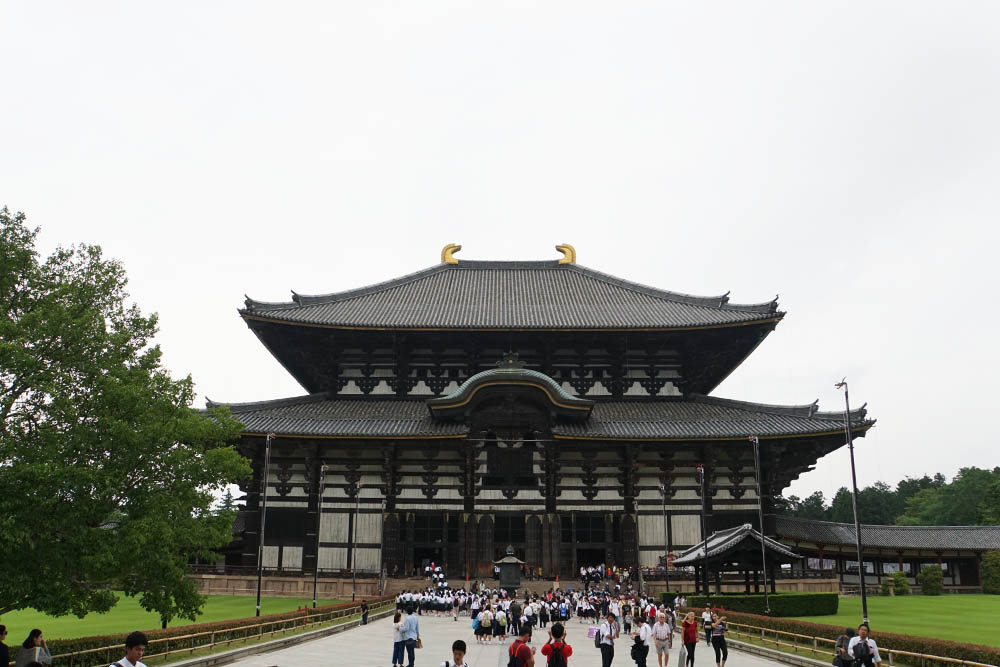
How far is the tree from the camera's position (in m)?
17.9

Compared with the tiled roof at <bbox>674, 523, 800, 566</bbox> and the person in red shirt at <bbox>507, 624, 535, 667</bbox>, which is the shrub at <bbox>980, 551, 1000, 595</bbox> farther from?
the person in red shirt at <bbox>507, 624, 535, 667</bbox>

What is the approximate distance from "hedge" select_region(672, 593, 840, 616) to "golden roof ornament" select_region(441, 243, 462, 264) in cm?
3648

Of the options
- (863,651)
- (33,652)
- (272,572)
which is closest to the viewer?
(33,652)

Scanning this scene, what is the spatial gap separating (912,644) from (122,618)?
27545 millimetres

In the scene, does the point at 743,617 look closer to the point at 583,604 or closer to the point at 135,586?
the point at 583,604

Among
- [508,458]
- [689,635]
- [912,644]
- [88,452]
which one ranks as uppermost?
[508,458]

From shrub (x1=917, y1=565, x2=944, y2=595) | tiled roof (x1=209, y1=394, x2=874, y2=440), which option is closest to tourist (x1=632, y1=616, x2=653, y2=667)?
tiled roof (x1=209, y1=394, x2=874, y2=440)

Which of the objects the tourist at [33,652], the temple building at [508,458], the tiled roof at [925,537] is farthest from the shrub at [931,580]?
the tourist at [33,652]

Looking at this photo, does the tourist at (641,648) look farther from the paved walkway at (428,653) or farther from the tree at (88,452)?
the tree at (88,452)

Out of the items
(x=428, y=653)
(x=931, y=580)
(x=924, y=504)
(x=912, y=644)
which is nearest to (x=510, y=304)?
(x=931, y=580)

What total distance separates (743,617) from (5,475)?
24.1m

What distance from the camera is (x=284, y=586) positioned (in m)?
42.6

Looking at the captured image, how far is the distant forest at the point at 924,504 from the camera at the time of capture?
92.2m

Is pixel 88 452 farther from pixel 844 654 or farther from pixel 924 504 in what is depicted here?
pixel 924 504
